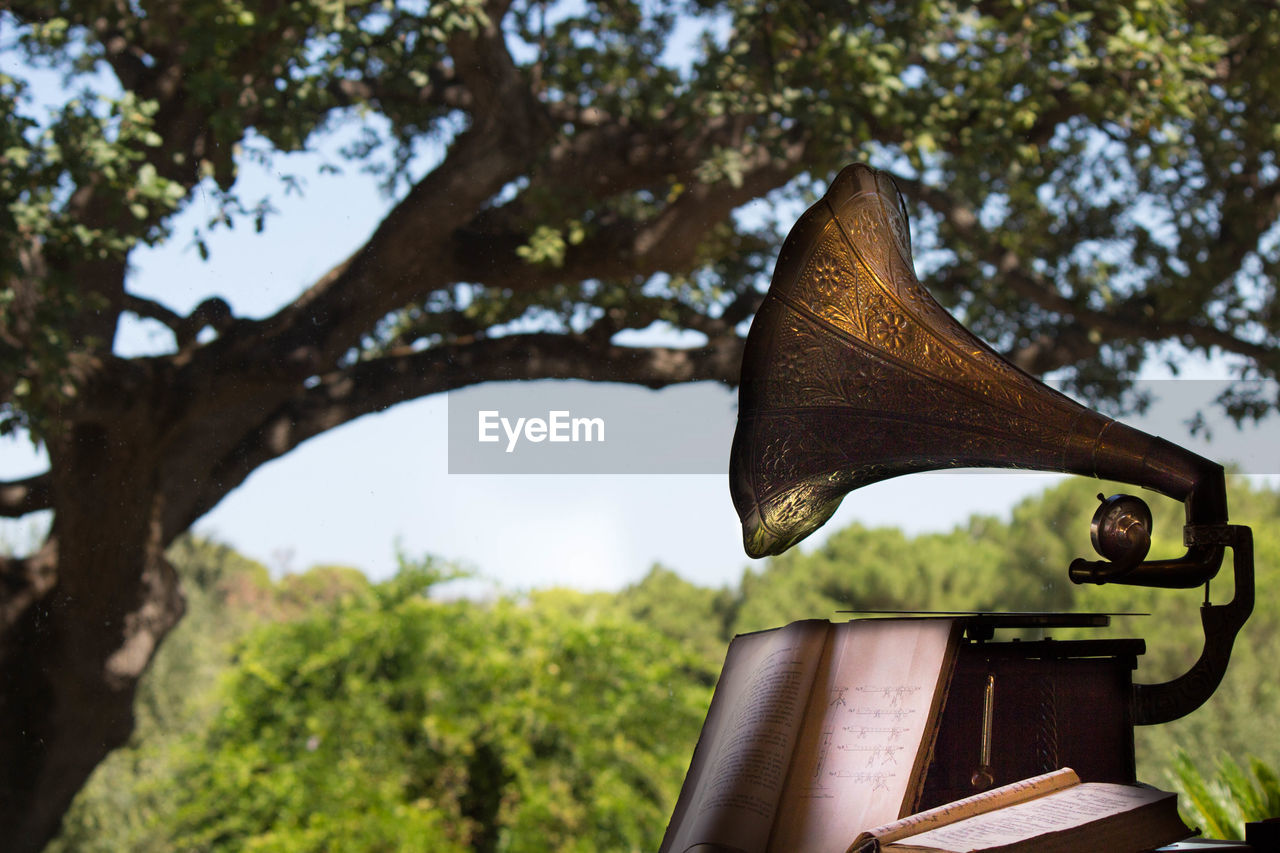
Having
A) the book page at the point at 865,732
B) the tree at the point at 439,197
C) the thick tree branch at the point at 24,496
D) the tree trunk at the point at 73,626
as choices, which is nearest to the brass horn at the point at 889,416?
the book page at the point at 865,732

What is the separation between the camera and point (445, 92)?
132 inches

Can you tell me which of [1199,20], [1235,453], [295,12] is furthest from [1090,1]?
[295,12]

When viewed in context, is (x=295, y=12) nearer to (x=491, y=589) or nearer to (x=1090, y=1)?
(x=491, y=589)

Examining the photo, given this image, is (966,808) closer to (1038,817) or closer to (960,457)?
(1038,817)

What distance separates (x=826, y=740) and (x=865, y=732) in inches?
1.9

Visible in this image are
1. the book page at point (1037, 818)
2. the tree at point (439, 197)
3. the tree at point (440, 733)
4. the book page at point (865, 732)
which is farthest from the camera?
the tree at point (440, 733)

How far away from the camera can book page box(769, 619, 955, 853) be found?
92cm

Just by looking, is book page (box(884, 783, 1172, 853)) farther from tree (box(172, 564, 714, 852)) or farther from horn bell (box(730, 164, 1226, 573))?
tree (box(172, 564, 714, 852))

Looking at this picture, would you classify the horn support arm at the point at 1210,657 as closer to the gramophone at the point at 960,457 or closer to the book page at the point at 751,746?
the gramophone at the point at 960,457

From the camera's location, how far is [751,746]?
1.04 m
